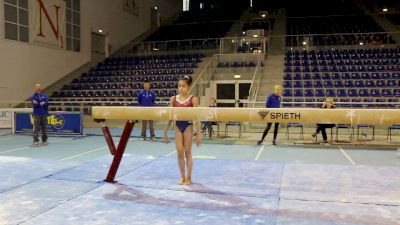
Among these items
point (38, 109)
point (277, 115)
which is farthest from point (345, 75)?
point (277, 115)

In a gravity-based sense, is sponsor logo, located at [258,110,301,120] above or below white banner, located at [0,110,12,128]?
above

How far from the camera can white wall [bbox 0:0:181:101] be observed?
600 inches

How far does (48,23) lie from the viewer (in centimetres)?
1716

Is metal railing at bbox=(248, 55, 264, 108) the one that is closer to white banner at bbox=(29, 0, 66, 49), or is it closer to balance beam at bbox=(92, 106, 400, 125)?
balance beam at bbox=(92, 106, 400, 125)

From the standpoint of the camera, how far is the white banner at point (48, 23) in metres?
16.3

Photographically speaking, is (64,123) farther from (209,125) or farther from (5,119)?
(209,125)

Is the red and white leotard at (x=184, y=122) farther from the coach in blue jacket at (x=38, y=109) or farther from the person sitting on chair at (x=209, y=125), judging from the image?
the person sitting on chair at (x=209, y=125)

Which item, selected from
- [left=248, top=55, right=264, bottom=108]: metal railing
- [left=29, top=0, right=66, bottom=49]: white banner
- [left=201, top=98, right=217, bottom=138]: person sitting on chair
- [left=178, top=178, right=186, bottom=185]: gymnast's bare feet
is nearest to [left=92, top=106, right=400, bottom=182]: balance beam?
[left=178, top=178, right=186, bottom=185]: gymnast's bare feet

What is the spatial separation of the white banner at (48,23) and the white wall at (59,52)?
0.40 meters

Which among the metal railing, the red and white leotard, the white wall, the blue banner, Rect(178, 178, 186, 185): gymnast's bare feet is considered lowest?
Rect(178, 178, 186, 185): gymnast's bare feet

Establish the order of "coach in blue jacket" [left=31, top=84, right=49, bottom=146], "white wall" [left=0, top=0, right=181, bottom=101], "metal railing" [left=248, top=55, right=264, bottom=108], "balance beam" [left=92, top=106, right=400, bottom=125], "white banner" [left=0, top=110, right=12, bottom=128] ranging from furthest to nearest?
"white wall" [left=0, top=0, right=181, bottom=101]
"white banner" [left=0, top=110, right=12, bottom=128]
"metal railing" [left=248, top=55, right=264, bottom=108]
"coach in blue jacket" [left=31, top=84, right=49, bottom=146]
"balance beam" [left=92, top=106, right=400, bottom=125]

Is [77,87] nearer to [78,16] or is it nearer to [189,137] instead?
[78,16]

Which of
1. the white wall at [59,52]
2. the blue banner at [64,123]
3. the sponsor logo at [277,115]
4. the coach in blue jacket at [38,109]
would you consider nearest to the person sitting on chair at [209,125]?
the blue banner at [64,123]

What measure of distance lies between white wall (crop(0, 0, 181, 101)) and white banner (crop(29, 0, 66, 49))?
40 centimetres
